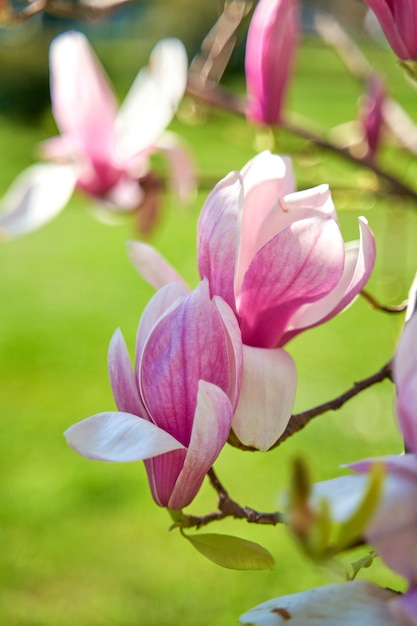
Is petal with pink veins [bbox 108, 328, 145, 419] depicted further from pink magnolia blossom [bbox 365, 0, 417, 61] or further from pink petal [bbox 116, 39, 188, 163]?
pink petal [bbox 116, 39, 188, 163]

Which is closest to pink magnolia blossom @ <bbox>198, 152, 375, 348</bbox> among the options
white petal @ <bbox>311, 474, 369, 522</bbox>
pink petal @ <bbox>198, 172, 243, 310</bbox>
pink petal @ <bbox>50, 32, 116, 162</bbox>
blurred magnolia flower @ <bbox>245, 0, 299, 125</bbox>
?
pink petal @ <bbox>198, 172, 243, 310</bbox>

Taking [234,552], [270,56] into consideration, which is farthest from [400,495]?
[270,56]

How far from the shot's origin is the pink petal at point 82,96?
68 cm

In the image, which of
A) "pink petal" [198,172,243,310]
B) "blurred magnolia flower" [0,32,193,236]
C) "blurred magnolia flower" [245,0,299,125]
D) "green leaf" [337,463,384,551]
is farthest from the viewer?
"blurred magnolia flower" [0,32,193,236]

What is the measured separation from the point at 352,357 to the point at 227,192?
2822 mm

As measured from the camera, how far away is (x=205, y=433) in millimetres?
292

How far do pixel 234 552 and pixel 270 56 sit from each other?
37 centimetres

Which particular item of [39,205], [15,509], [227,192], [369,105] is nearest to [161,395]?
[227,192]

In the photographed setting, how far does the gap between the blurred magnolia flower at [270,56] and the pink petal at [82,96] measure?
118 millimetres

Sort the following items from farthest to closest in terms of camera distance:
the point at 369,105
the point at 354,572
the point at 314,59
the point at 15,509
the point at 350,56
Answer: the point at 314,59
the point at 15,509
the point at 350,56
the point at 369,105
the point at 354,572

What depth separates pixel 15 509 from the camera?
1.91 meters

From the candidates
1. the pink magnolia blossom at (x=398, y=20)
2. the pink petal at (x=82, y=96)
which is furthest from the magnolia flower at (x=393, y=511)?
the pink petal at (x=82, y=96)

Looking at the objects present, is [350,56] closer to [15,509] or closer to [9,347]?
[15,509]

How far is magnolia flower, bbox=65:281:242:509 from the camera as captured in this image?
29 cm
